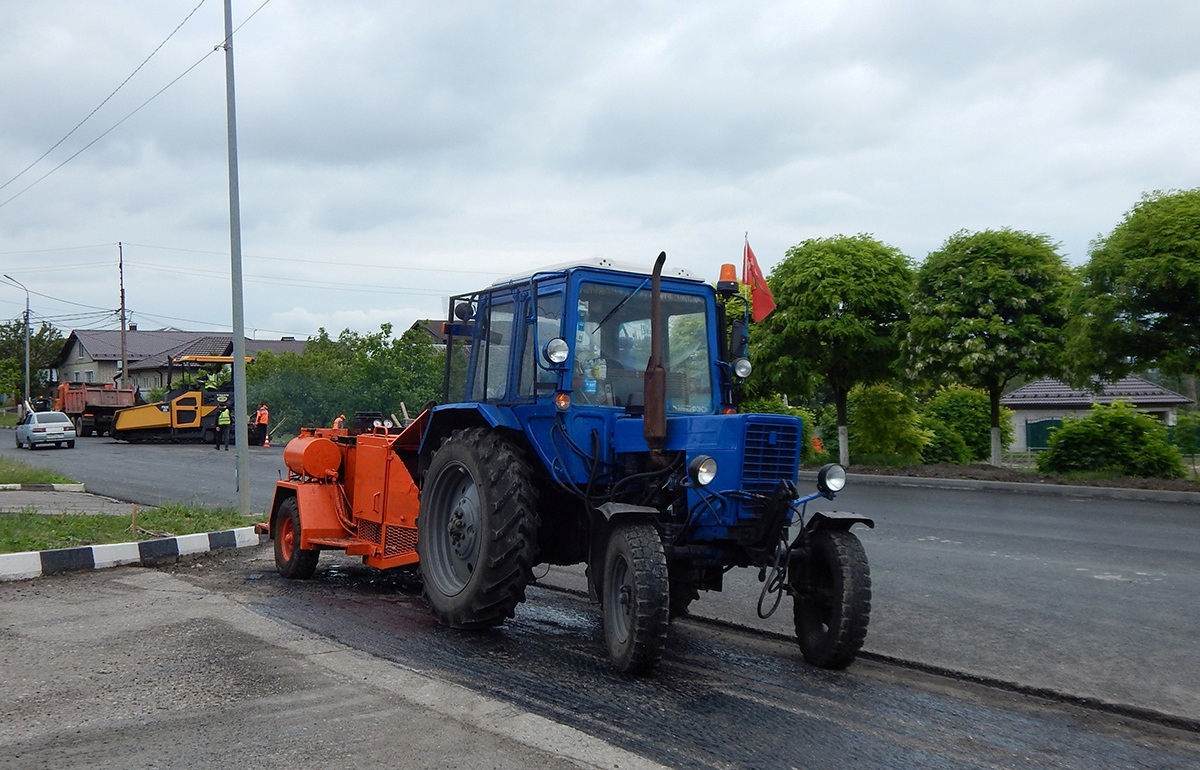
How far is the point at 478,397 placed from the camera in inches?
A: 321

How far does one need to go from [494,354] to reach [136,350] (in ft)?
260

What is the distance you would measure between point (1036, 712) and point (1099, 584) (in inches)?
173

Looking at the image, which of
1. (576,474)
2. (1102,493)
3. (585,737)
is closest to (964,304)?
(1102,493)

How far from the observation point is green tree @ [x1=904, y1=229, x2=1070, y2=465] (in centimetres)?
2086

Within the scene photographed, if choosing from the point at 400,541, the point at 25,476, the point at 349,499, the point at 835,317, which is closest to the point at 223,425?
the point at 25,476

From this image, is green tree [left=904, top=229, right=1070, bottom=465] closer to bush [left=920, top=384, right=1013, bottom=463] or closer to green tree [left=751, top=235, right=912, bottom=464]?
green tree [left=751, top=235, right=912, bottom=464]

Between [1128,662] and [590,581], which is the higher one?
[590,581]

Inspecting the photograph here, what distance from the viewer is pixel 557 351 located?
6.73 metres

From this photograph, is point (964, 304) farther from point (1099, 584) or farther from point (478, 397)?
point (478, 397)

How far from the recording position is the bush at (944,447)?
2694 cm

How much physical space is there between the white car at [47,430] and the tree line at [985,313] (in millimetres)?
25979

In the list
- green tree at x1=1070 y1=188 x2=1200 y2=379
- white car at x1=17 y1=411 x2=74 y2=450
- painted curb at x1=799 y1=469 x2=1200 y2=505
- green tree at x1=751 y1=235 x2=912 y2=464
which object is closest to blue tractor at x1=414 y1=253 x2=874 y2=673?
painted curb at x1=799 y1=469 x2=1200 y2=505

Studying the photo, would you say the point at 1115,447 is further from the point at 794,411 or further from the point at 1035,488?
the point at 794,411

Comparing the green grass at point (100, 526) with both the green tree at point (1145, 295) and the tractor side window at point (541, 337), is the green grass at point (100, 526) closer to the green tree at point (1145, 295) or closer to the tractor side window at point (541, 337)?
the tractor side window at point (541, 337)
